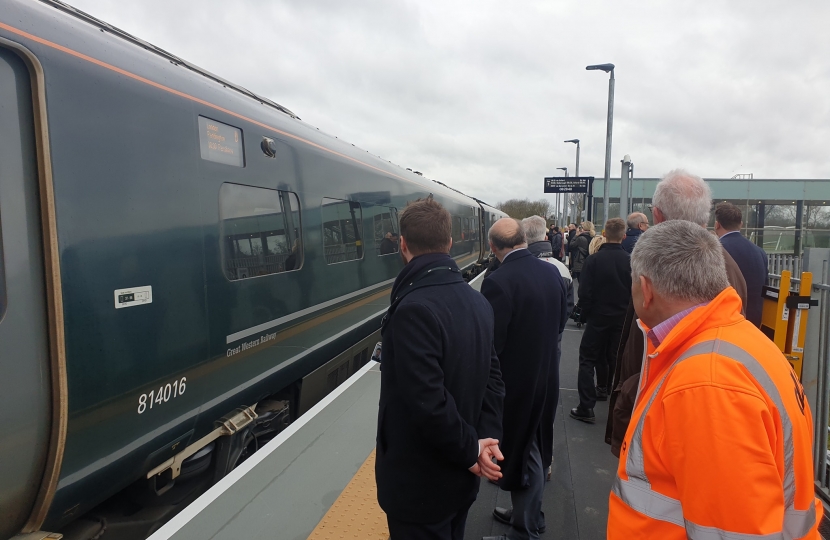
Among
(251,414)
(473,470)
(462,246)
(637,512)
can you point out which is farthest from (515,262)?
(462,246)

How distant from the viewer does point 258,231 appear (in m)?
3.63

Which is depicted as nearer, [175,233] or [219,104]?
[175,233]

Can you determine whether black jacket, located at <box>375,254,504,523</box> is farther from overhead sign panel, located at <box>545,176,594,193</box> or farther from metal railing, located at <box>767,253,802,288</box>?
overhead sign panel, located at <box>545,176,594,193</box>

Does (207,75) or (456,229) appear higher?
(207,75)

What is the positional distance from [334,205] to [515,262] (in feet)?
8.90

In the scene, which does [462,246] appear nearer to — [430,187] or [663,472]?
[430,187]

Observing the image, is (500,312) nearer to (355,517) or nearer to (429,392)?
(429,392)

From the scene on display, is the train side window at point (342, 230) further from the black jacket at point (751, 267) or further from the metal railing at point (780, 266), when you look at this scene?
the metal railing at point (780, 266)

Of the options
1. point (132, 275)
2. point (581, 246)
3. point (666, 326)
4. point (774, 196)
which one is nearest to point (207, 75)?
point (132, 275)

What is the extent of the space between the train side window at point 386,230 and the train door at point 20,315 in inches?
178

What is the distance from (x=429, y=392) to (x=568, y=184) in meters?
20.7

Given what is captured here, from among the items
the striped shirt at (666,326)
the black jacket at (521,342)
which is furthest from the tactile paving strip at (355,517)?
the striped shirt at (666,326)

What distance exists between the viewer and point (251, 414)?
3.56 metres

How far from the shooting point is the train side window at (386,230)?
6.58m
